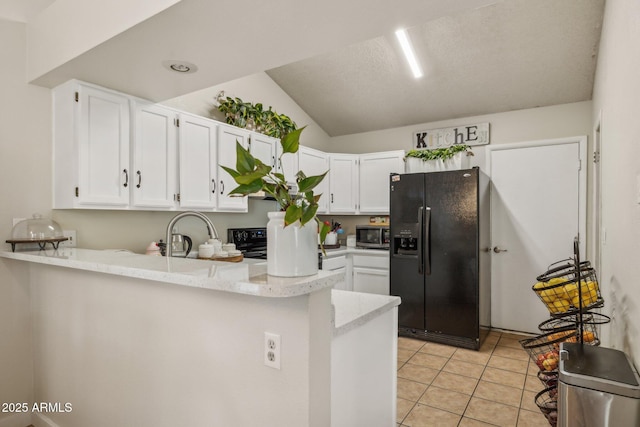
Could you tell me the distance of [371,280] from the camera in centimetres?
432

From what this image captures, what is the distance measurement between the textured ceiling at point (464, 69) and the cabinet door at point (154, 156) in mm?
1843

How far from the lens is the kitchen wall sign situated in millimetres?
4168

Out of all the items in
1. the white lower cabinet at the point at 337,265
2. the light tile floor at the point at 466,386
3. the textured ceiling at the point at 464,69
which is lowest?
the light tile floor at the point at 466,386

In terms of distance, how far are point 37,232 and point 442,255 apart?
3283mm

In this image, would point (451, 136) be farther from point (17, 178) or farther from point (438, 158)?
point (17, 178)

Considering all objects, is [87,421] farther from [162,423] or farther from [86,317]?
[162,423]

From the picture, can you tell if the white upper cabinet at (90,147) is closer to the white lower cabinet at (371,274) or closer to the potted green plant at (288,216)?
the potted green plant at (288,216)

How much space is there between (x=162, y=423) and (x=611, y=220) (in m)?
2.57

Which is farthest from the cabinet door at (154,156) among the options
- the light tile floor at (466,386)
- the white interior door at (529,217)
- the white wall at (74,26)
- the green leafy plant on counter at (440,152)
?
the white interior door at (529,217)

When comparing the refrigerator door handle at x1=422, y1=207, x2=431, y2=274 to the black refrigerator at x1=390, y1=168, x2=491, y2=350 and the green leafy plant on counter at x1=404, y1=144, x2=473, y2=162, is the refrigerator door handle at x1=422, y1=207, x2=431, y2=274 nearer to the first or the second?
the black refrigerator at x1=390, y1=168, x2=491, y2=350

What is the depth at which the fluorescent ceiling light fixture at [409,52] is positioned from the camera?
10.5ft

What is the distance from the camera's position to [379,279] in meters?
4.26

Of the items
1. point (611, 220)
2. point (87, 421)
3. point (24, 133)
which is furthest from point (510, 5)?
point (87, 421)

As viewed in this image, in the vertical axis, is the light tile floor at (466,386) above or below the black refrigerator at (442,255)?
below
